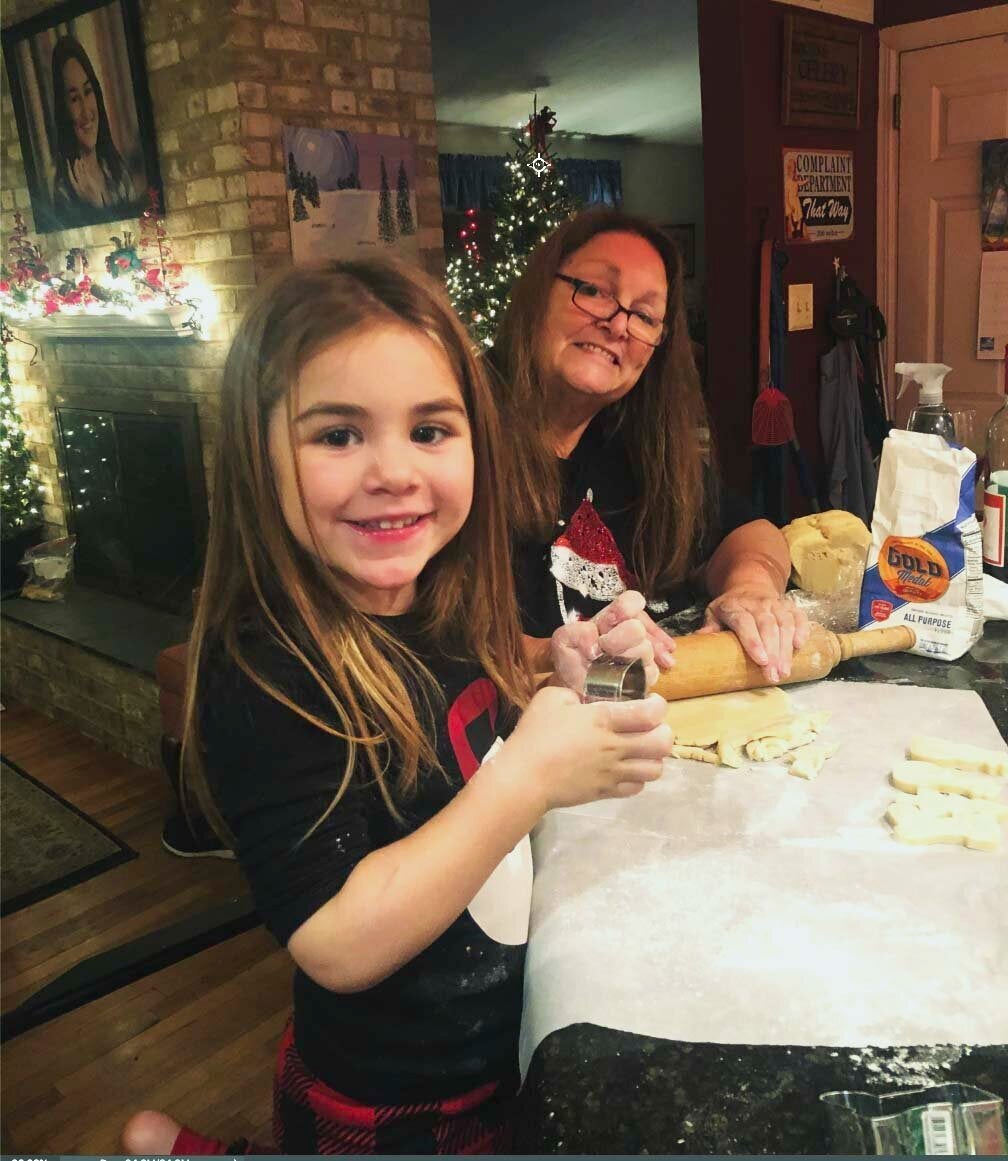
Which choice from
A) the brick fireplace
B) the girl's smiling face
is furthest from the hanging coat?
the girl's smiling face

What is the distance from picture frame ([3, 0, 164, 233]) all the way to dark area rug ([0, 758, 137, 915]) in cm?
185

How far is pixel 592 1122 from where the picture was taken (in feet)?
1.86

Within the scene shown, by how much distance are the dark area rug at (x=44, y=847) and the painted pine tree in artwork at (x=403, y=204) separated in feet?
6.75

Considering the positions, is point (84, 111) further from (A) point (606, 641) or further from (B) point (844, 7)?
(A) point (606, 641)

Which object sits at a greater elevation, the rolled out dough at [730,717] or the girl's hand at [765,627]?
the girl's hand at [765,627]

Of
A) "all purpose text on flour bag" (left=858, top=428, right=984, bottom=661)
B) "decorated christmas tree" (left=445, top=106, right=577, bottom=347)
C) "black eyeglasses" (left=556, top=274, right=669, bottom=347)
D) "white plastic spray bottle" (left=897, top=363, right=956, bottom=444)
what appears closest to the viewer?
"all purpose text on flour bag" (left=858, top=428, right=984, bottom=661)

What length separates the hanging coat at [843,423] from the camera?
3.26 m

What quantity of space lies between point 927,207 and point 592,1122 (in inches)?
137

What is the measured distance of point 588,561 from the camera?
4.88 feet

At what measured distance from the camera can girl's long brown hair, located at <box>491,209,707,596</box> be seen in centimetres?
146

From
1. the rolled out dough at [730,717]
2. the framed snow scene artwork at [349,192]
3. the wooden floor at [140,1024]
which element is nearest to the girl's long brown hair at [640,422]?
the rolled out dough at [730,717]

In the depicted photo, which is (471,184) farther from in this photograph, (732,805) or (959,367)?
(732,805)

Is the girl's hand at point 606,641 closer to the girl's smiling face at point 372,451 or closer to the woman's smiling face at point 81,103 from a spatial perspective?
the girl's smiling face at point 372,451

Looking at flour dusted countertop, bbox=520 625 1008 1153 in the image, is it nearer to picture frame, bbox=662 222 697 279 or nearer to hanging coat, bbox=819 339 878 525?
hanging coat, bbox=819 339 878 525
